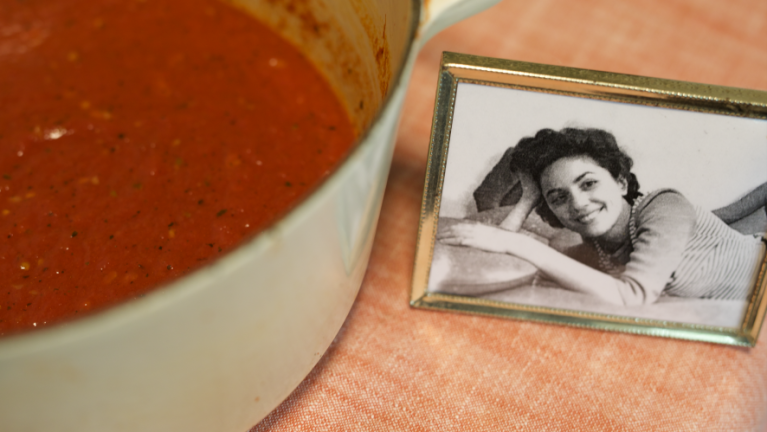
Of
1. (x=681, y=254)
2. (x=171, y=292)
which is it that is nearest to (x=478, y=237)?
(x=681, y=254)

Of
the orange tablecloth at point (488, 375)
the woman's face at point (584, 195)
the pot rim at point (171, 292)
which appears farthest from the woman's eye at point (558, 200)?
the pot rim at point (171, 292)

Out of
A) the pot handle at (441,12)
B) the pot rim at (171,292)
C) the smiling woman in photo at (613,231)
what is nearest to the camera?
the pot rim at (171,292)

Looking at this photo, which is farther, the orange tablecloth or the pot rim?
the orange tablecloth

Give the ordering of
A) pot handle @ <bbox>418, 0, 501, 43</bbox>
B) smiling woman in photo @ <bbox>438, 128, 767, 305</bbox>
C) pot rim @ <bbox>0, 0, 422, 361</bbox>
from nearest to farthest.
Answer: pot rim @ <bbox>0, 0, 422, 361</bbox> → pot handle @ <bbox>418, 0, 501, 43</bbox> → smiling woman in photo @ <bbox>438, 128, 767, 305</bbox>

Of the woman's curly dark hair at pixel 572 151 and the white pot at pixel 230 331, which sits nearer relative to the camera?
the white pot at pixel 230 331

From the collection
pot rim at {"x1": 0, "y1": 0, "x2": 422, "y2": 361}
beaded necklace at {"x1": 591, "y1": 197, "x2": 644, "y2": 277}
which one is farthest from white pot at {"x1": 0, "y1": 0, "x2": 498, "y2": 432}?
beaded necklace at {"x1": 591, "y1": 197, "x2": 644, "y2": 277}

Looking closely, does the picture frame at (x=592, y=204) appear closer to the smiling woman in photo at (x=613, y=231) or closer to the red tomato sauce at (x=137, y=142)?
the smiling woman in photo at (x=613, y=231)

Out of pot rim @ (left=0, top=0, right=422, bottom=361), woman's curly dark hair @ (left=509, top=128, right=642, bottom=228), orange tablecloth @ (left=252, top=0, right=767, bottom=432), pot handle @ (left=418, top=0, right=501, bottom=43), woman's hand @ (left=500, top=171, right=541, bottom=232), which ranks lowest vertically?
orange tablecloth @ (left=252, top=0, right=767, bottom=432)

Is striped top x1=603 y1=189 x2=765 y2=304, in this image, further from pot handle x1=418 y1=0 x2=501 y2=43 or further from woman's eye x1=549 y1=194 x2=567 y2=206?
pot handle x1=418 y1=0 x2=501 y2=43
